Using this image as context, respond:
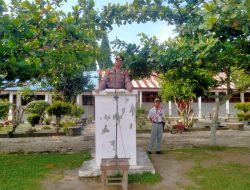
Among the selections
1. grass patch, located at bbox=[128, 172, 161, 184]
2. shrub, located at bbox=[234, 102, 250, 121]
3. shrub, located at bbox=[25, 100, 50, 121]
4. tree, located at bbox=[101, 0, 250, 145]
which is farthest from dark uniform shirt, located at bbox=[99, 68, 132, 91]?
shrub, located at bbox=[234, 102, 250, 121]

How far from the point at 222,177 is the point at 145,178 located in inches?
67.8

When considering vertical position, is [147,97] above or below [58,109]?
above

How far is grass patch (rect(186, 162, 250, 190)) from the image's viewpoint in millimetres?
6871

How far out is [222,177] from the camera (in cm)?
753

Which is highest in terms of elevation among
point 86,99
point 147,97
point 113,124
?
point 147,97

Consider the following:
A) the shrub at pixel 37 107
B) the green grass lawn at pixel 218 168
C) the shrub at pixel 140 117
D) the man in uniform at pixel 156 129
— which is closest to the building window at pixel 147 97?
the shrub at pixel 140 117

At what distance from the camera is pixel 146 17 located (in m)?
10.3

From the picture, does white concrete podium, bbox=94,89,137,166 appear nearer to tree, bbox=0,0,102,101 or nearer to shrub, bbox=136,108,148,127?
tree, bbox=0,0,102,101

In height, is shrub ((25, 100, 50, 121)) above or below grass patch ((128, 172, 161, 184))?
above

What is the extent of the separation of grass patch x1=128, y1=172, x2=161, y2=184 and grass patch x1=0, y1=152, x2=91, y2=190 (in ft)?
6.31

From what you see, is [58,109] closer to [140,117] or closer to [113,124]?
[140,117]

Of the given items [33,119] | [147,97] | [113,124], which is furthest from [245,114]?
[113,124]

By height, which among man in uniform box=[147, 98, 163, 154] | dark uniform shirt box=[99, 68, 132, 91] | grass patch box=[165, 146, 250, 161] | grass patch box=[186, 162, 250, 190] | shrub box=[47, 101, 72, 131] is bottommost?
grass patch box=[186, 162, 250, 190]

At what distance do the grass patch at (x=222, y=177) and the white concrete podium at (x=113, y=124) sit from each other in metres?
1.60
